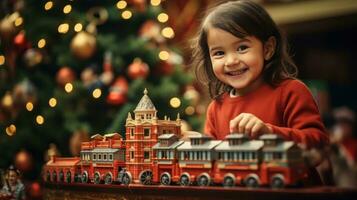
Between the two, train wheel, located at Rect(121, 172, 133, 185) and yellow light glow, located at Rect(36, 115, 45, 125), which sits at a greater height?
yellow light glow, located at Rect(36, 115, 45, 125)

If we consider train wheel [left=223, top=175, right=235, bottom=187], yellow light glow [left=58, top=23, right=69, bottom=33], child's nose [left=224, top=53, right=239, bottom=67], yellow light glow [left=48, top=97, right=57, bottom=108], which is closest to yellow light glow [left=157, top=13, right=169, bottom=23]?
yellow light glow [left=58, top=23, right=69, bottom=33]

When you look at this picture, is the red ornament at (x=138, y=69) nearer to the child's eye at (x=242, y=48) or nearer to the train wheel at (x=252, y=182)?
the child's eye at (x=242, y=48)

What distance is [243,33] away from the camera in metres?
1.07

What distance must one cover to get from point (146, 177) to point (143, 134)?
9cm

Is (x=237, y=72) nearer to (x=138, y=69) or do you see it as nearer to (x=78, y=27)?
(x=78, y=27)

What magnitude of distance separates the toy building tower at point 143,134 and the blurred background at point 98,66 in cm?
53

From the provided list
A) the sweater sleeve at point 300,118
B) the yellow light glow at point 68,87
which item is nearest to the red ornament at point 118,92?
the yellow light glow at point 68,87

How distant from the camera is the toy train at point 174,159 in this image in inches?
38.3

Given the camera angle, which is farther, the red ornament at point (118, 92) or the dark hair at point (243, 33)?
the red ornament at point (118, 92)

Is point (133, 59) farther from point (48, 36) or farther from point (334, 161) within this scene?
point (334, 161)

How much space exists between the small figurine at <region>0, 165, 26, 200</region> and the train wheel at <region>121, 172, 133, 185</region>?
0.45m

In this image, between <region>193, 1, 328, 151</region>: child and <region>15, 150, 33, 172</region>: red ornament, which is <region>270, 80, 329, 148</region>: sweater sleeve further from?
<region>15, 150, 33, 172</region>: red ornament

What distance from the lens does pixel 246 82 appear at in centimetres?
111

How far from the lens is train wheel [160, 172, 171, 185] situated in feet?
3.63
